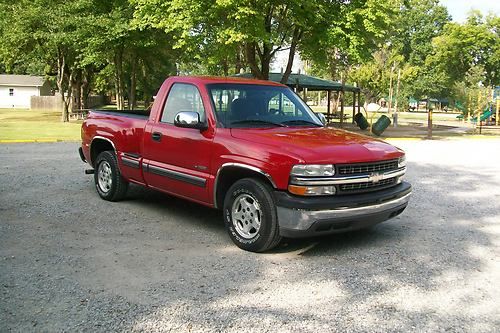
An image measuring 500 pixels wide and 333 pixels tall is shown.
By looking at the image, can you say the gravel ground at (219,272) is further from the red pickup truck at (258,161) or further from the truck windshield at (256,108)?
the truck windshield at (256,108)

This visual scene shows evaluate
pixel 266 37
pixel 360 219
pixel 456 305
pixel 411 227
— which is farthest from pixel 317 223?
pixel 266 37

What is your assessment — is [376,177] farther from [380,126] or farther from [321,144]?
[380,126]

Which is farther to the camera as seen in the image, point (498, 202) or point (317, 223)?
point (498, 202)

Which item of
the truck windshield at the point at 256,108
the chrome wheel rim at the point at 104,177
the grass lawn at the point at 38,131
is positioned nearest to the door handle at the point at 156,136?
the truck windshield at the point at 256,108

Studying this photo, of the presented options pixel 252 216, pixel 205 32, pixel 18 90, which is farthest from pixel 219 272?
pixel 18 90

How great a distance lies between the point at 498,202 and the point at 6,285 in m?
7.37

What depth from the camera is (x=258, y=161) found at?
502cm

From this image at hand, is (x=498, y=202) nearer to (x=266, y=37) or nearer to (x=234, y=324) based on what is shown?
(x=234, y=324)

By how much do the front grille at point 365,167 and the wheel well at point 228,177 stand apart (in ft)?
2.58

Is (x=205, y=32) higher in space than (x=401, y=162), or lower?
higher

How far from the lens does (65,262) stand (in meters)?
4.81

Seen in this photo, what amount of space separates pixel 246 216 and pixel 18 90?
6399 centimetres

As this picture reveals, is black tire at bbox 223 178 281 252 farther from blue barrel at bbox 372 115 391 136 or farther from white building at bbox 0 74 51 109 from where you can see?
white building at bbox 0 74 51 109

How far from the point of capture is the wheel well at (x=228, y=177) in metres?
5.22
